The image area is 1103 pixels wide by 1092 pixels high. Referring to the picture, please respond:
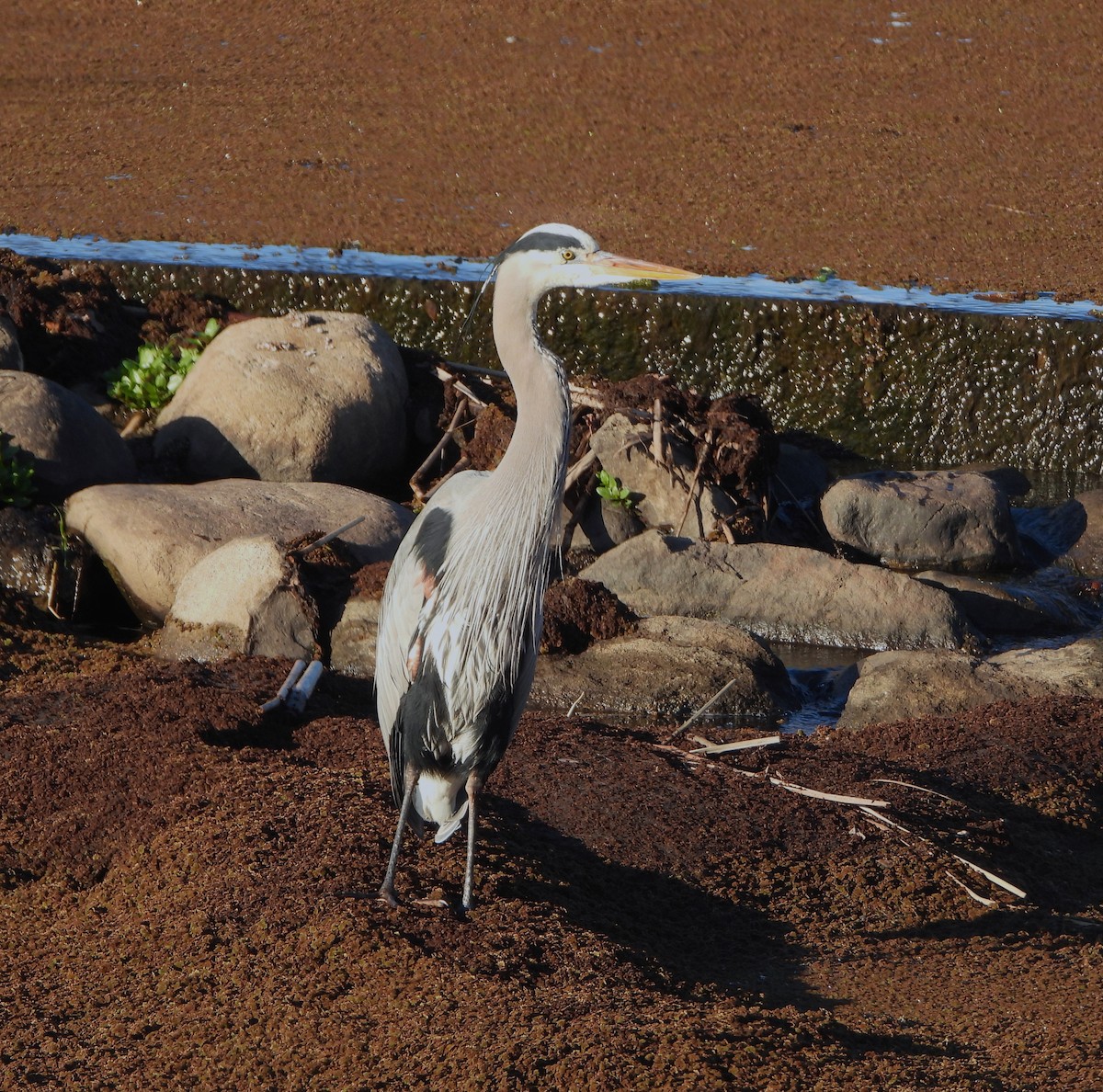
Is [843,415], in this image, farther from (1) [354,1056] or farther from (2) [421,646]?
(1) [354,1056]

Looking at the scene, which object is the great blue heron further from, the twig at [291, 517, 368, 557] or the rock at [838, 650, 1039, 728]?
the twig at [291, 517, 368, 557]

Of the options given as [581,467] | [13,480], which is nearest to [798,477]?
[581,467]

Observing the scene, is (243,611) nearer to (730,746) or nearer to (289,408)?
(289,408)

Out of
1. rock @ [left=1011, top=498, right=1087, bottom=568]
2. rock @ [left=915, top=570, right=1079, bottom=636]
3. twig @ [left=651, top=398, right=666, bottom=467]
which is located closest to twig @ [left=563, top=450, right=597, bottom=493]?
twig @ [left=651, top=398, right=666, bottom=467]

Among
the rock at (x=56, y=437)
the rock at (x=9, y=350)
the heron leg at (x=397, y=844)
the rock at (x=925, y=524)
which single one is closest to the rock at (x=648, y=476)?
the rock at (x=925, y=524)

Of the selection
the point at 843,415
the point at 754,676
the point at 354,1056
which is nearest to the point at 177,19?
the point at 843,415

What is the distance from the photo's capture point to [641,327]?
9758mm

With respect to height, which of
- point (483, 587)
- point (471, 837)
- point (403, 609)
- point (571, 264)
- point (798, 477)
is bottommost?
point (798, 477)

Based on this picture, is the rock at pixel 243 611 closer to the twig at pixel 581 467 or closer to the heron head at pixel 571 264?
the twig at pixel 581 467

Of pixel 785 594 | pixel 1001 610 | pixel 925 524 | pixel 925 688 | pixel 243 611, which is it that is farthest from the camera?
pixel 925 524

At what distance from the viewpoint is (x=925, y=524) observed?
8.03m

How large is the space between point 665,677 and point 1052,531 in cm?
343

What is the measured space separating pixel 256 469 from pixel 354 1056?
5.57 m

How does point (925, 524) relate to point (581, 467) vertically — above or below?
below
